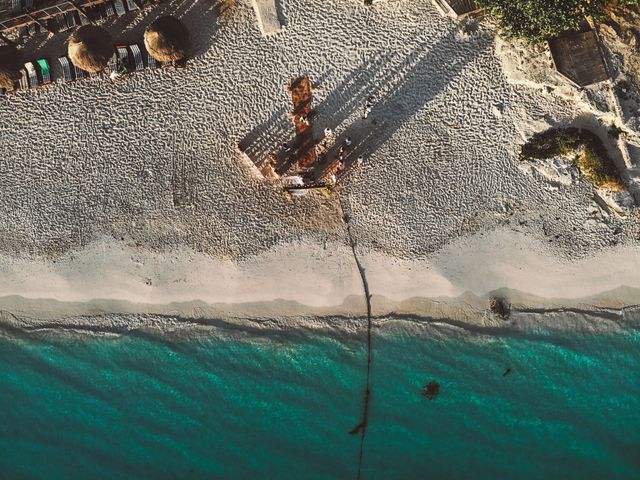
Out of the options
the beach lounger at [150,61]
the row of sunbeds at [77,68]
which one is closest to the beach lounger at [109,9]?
the row of sunbeds at [77,68]

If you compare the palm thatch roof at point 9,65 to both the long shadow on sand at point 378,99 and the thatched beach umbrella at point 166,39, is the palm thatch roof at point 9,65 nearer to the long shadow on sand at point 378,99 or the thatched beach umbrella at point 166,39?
the thatched beach umbrella at point 166,39

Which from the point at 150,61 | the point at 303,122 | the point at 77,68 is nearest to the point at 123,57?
the point at 150,61

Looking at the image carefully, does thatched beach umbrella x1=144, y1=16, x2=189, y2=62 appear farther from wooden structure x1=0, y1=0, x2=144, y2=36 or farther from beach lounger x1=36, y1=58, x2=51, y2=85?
beach lounger x1=36, y1=58, x2=51, y2=85

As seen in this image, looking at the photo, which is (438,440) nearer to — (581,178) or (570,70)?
(581,178)

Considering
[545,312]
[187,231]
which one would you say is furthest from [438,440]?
[187,231]

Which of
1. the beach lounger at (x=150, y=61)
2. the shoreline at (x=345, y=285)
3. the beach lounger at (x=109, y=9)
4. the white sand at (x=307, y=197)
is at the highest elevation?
the beach lounger at (x=109, y=9)

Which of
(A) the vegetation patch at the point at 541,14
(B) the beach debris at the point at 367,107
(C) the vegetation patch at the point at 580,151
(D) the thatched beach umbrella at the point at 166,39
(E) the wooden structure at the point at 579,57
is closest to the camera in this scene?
(A) the vegetation patch at the point at 541,14
